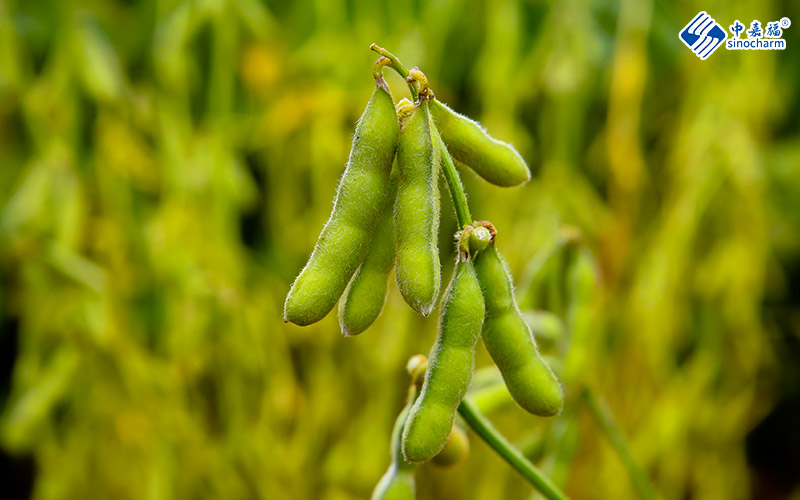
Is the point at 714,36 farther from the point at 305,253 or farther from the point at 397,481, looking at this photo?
the point at 397,481

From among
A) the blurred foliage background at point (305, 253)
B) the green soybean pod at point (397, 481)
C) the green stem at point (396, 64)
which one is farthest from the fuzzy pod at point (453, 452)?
the blurred foliage background at point (305, 253)

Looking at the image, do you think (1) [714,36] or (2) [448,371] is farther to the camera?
(1) [714,36]

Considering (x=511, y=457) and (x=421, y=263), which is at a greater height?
(x=421, y=263)

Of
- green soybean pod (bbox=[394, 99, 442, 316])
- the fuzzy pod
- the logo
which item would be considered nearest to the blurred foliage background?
the logo

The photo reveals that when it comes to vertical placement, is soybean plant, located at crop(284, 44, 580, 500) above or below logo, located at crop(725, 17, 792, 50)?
below

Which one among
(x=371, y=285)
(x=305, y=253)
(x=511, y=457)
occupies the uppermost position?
(x=371, y=285)

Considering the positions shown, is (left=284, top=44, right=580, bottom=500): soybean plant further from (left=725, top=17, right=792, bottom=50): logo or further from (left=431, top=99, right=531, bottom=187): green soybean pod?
(left=725, top=17, right=792, bottom=50): logo

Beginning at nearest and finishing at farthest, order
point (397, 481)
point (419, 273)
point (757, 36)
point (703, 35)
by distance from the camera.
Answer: point (419, 273) → point (397, 481) → point (703, 35) → point (757, 36)

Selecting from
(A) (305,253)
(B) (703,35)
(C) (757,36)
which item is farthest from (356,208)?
(C) (757,36)
